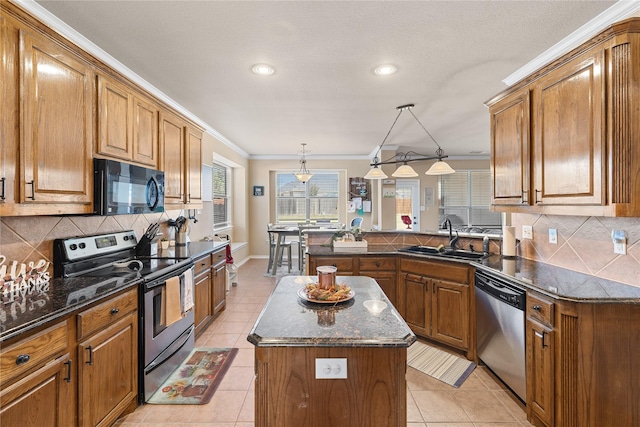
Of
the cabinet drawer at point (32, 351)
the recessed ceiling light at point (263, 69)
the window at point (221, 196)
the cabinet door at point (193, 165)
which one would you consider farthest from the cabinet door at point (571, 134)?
the window at point (221, 196)

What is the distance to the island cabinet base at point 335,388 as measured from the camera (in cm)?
115

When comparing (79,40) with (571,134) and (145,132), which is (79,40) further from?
(571,134)

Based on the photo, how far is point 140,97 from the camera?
250 centimetres

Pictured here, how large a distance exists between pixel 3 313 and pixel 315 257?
2264 millimetres

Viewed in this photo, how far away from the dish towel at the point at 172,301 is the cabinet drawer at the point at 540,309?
2499 millimetres

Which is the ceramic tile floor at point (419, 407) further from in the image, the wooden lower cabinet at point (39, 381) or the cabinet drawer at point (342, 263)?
the cabinet drawer at point (342, 263)

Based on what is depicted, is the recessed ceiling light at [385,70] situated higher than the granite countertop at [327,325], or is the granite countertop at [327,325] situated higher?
the recessed ceiling light at [385,70]

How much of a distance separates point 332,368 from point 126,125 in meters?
2.36

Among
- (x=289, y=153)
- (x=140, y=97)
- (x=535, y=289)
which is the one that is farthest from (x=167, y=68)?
(x=289, y=153)

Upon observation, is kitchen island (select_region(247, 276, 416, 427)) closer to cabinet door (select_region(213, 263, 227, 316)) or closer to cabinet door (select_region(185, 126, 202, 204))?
cabinet door (select_region(213, 263, 227, 316))

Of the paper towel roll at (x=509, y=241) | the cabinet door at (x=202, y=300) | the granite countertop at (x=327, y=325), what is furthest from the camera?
the cabinet door at (x=202, y=300)

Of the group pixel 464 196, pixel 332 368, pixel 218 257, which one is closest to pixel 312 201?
pixel 464 196

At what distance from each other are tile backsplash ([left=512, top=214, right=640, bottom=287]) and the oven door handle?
317 cm

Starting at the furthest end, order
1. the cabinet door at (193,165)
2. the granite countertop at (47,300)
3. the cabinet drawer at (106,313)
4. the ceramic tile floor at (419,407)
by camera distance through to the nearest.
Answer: the cabinet door at (193,165), the ceramic tile floor at (419,407), the cabinet drawer at (106,313), the granite countertop at (47,300)
